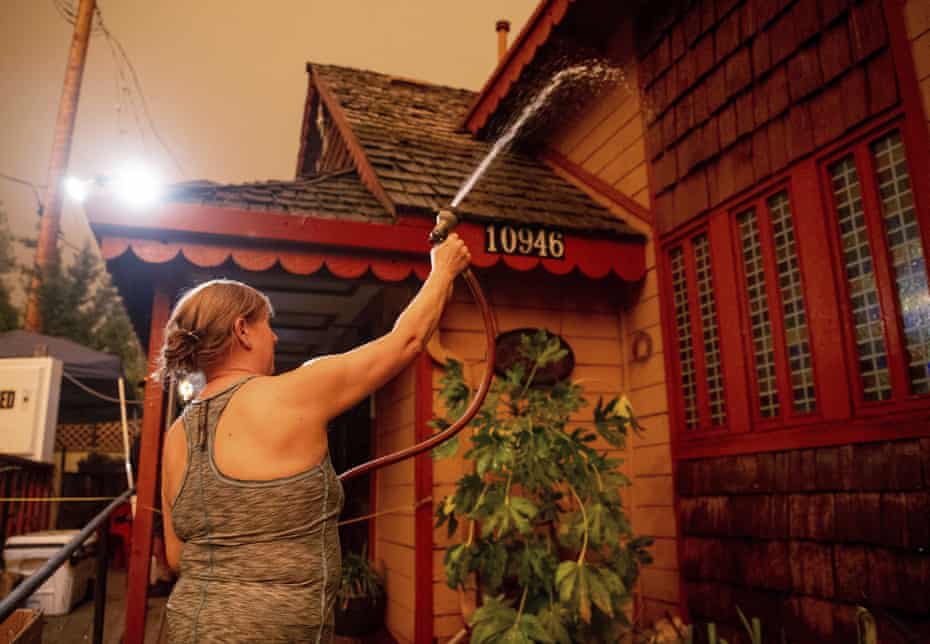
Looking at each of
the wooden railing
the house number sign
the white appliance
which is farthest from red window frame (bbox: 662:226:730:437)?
the white appliance

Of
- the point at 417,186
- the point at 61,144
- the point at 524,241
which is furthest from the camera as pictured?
the point at 61,144

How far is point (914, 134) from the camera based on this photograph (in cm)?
284

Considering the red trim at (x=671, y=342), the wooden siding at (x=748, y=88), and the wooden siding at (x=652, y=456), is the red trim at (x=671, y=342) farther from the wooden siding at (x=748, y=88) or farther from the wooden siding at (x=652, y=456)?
the wooden siding at (x=748, y=88)

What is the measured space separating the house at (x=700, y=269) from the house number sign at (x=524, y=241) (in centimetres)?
6

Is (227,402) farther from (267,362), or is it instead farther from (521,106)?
(521,106)

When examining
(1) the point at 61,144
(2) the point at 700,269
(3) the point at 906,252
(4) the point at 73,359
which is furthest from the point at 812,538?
(1) the point at 61,144

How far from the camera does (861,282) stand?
123 inches

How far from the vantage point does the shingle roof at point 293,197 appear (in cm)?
421

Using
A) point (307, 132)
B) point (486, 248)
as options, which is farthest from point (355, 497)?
point (307, 132)

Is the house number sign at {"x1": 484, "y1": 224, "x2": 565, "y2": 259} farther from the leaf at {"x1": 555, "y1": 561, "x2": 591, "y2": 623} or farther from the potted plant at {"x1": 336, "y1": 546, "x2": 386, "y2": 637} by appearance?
the potted plant at {"x1": 336, "y1": 546, "x2": 386, "y2": 637}

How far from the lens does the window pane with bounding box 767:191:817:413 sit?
134 inches

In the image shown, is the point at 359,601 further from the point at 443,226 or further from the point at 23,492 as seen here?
the point at 443,226

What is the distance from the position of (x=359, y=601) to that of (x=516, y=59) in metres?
4.60

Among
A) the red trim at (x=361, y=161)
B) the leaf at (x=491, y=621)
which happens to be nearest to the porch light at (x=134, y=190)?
the red trim at (x=361, y=161)
